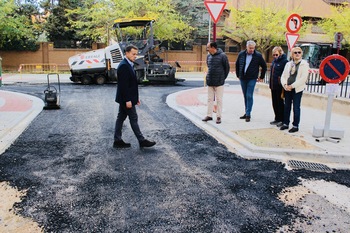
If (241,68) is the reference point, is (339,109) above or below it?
below

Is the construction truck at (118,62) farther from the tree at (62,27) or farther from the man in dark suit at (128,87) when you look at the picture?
the tree at (62,27)

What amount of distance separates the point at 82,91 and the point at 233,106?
7.05 m

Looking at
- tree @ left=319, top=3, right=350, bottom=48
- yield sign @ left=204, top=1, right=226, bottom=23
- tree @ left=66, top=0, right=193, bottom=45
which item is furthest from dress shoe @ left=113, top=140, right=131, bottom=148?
tree @ left=319, top=3, right=350, bottom=48

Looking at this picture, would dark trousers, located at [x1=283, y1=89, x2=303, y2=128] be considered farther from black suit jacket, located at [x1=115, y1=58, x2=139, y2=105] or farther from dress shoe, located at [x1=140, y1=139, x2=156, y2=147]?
black suit jacket, located at [x1=115, y1=58, x2=139, y2=105]

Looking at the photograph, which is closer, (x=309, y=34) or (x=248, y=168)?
(x=248, y=168)

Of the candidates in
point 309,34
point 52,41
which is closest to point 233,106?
point 52,41

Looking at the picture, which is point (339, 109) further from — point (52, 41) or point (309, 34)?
point (309, 34)

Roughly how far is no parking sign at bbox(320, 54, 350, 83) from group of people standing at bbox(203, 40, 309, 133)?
51cm

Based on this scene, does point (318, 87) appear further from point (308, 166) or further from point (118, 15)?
point (118, 15)

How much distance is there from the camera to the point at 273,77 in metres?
7.70

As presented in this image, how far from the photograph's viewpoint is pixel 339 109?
937 cm

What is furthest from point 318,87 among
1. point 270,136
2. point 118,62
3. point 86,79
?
point 86,79

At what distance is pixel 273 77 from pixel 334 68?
5.12 feet

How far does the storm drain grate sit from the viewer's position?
205 inches
